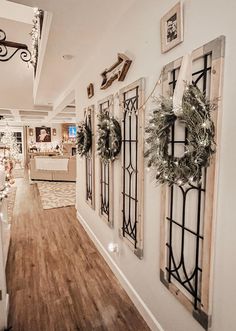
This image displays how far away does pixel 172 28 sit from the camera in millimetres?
1479

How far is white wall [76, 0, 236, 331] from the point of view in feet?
3.69

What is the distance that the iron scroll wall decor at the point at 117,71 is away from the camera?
2.05m

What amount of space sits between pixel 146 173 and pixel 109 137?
791 millimetres

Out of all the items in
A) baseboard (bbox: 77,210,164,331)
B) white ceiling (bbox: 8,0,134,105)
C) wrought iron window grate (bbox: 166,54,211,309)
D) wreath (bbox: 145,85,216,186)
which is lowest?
baseboard (bbox: 77,210,164,331)

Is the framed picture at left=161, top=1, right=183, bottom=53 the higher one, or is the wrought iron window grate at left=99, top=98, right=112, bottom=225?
the framed picture at left=161, top=1, right=183, bottom=53

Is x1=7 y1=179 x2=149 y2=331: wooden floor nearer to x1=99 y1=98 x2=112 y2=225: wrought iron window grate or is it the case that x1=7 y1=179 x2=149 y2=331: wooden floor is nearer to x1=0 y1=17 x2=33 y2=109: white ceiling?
x1=99 y1=98 x2=112 y2=225: wrought iron window grate

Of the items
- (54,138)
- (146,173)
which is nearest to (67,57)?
(146,173)

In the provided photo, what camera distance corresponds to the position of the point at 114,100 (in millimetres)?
2490

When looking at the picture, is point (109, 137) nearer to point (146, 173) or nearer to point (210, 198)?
point (146, 173)

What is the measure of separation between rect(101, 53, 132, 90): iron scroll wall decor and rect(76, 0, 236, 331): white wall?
0.20ft

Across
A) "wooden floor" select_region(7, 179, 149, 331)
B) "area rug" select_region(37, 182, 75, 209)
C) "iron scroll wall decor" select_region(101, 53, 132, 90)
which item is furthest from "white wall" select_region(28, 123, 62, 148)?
"iron scroll wall decor" select_region(101, 53, 132, 90)

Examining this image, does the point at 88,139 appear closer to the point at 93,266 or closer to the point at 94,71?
the point at 94,71

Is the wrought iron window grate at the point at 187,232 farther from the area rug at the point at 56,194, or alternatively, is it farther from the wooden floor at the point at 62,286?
the area rug at the point at 56,194

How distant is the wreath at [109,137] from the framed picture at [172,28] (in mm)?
918
